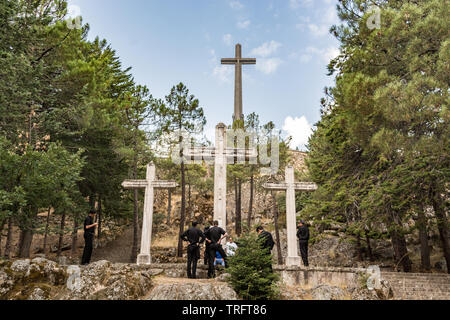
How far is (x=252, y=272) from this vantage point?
6.54 metres

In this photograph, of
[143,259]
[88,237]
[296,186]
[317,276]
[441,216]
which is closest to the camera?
[88,237]

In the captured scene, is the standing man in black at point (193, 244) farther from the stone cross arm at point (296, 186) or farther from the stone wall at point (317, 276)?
the stone cross arm at point (296, 186)

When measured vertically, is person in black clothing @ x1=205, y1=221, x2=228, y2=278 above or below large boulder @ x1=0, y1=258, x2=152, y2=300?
above

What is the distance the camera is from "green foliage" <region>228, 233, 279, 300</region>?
6461mm

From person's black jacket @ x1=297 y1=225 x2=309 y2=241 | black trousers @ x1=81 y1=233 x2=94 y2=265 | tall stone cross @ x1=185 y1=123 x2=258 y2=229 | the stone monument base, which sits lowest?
the stone monument base

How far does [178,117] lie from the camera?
16953 mm

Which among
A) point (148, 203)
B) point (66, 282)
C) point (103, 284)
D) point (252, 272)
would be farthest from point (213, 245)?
point (66, 282)

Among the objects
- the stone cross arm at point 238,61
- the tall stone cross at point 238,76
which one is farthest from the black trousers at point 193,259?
the stone cross arm at point 238,61

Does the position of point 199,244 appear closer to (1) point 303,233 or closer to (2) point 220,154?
(1) point 303,233

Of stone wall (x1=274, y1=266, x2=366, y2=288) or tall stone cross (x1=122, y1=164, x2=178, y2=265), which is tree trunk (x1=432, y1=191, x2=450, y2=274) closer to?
stone wall (x1=274, y1=266, x2=366, y2=288)

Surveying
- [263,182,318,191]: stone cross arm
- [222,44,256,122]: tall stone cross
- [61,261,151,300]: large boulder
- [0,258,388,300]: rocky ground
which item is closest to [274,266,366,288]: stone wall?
[0,258,388,300]: rocky ground

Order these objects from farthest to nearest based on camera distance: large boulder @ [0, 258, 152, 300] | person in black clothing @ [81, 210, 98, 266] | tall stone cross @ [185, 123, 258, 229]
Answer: tall stone cross @ [185, 123, 258, 229]
person in black clothing @ [81, 210, 98, 266]
large boulder @ [0, 258, 152, 300]

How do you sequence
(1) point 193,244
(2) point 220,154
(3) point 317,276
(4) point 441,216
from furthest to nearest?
(2) point 220,154 < (4) point 441,216 < (3) point 317,276 < (1) point 193,244

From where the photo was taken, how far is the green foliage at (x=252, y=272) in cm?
646
